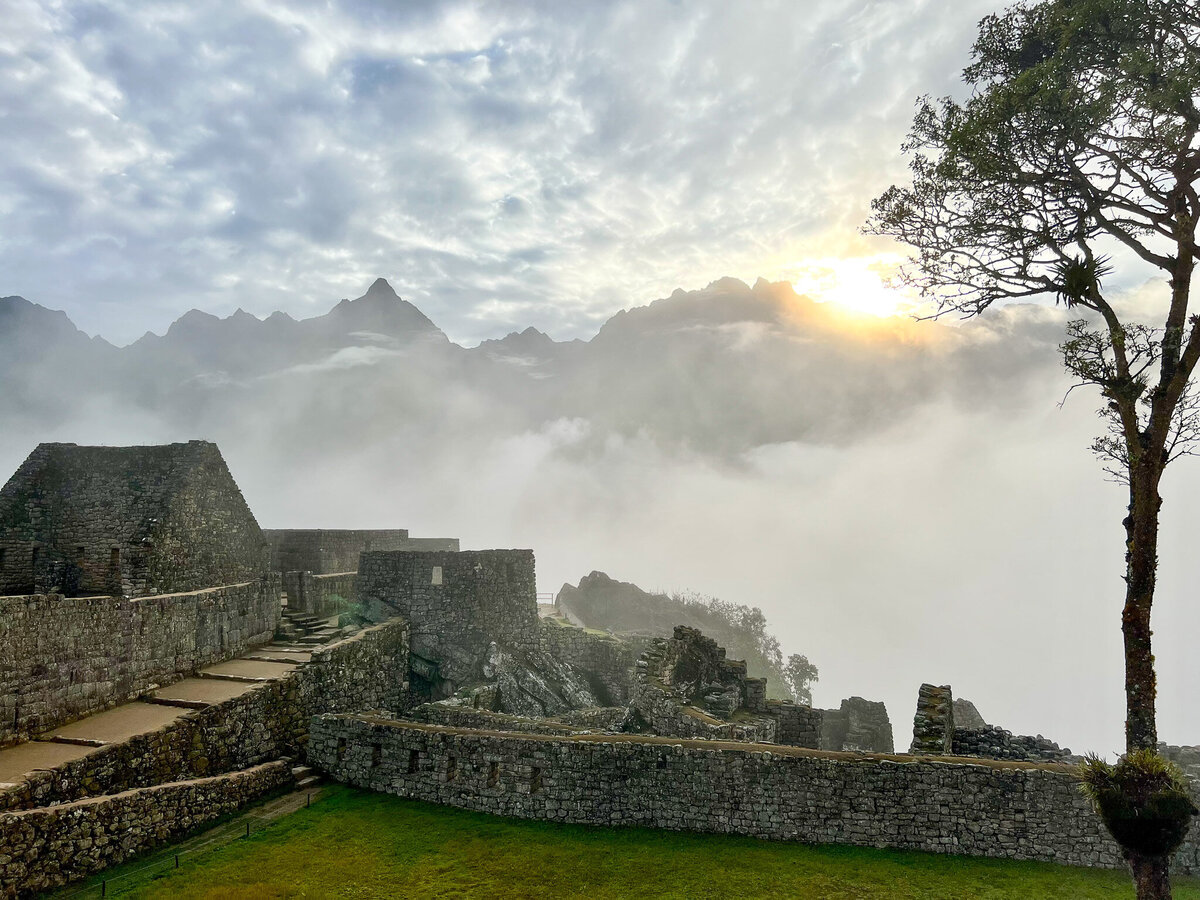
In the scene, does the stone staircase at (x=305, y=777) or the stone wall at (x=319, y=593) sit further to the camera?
the stone wall at (x=319, y=593)

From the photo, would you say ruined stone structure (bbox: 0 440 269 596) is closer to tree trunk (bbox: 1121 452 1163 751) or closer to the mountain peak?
tree trunk (bbox: 1121 452 1163 751)

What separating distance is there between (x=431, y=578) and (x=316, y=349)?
12237cm

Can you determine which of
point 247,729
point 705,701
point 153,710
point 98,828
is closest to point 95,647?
point 153,710

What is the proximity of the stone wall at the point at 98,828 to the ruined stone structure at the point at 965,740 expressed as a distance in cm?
1463

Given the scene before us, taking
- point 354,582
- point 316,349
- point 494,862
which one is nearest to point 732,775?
point 494,862

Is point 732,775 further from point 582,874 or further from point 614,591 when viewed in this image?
point 614,591

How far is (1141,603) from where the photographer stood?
992 cm

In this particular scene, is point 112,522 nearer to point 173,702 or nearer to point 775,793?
point 173,702

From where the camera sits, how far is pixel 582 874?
35.7 ft

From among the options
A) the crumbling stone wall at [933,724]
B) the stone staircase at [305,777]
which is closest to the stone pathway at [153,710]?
the stone staircase at [305,777]

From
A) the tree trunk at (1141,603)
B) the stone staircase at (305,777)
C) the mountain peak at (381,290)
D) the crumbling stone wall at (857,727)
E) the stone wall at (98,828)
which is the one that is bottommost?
the crumbling stone wall at (857,727)

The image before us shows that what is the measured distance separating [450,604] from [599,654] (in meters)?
6.33

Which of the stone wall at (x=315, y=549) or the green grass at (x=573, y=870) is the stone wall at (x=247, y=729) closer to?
the green grass at (x=573, y=870)

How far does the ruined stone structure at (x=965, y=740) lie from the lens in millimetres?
15750
